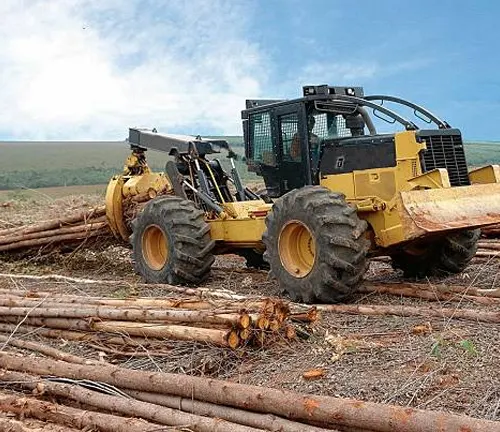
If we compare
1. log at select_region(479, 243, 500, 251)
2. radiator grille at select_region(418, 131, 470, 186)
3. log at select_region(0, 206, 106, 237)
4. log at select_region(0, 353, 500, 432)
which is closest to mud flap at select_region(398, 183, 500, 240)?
radiator grille at select_region(418, 131, 470, 186)

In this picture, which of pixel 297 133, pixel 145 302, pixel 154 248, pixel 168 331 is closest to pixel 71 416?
pixel 168 331

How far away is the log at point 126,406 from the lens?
15.1 ft

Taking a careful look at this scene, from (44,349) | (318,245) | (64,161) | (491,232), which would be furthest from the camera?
(64,161)

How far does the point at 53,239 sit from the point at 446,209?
23.2ft

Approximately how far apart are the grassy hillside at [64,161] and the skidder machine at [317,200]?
17987 millimetres

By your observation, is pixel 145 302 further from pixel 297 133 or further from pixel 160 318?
pixel 297 133

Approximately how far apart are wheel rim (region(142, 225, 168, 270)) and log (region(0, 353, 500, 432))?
14.9ft

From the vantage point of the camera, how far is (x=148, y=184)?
465 inches

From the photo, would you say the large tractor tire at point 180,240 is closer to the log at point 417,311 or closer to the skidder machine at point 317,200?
the skidder machine at point 317,200

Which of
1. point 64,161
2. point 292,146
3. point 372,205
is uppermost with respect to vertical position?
point 64,161

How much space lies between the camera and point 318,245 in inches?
309

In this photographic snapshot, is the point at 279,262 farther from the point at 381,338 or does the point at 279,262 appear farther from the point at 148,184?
the point at 148,184

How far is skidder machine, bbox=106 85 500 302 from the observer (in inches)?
309

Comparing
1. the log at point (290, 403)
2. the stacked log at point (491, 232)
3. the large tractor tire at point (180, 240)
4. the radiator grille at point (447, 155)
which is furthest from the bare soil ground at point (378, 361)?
the stacked log at point (491, 232)
